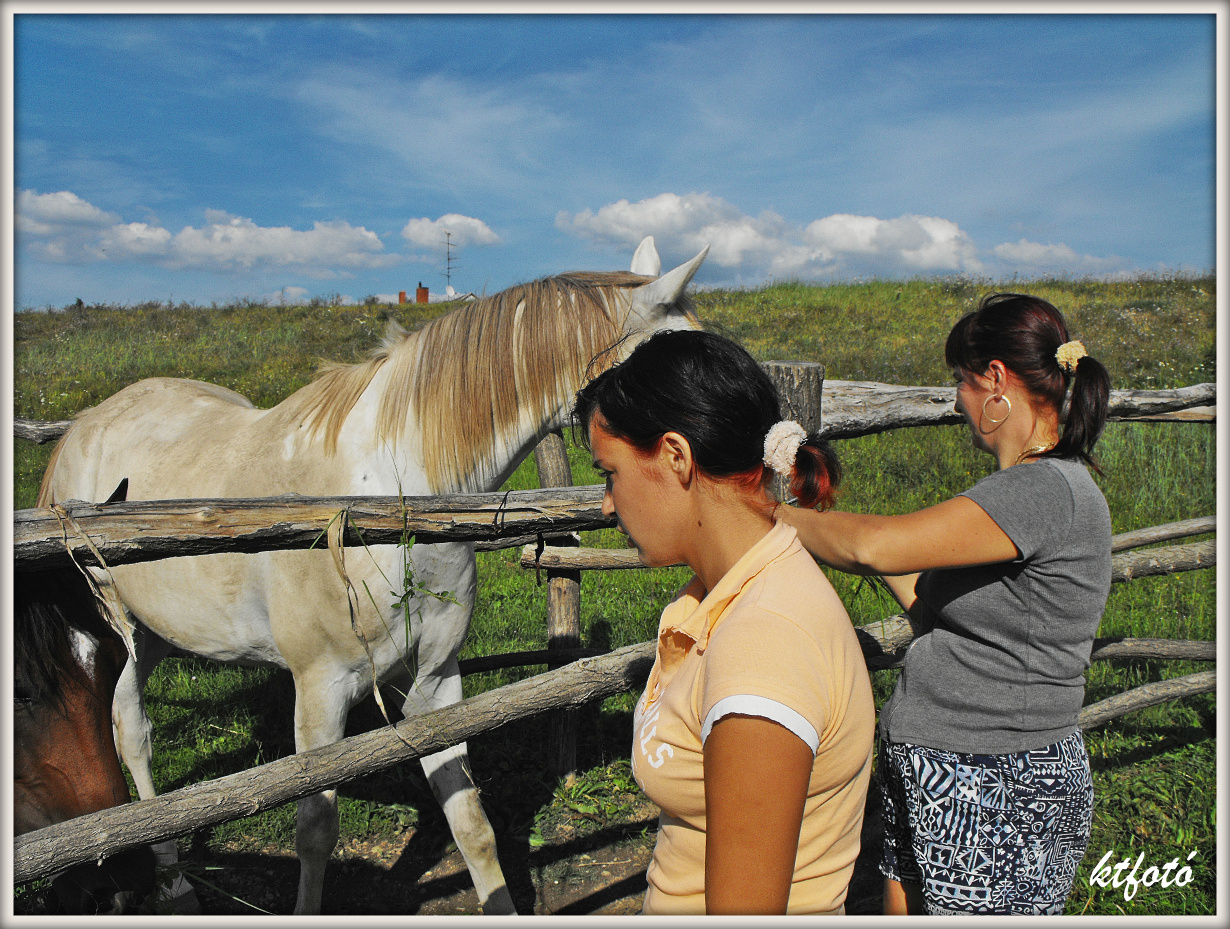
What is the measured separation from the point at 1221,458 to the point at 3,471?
425 centimetres

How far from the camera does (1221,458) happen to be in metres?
3.07

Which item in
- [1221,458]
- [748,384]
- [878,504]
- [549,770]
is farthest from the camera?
[878,504]

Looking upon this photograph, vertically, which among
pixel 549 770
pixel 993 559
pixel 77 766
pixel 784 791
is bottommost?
pixel 549 770

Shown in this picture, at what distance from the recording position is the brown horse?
6.30ft

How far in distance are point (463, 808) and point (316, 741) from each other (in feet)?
2.07

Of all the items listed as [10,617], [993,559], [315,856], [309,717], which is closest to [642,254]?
[993,559]

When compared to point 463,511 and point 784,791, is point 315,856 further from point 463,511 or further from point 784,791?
point 784,791

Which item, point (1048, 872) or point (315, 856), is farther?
point (315, 856)

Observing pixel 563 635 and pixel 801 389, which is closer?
pixel 801 389

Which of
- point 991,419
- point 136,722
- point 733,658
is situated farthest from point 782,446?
point 136,722

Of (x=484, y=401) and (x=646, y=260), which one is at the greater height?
(x=646, y=260)

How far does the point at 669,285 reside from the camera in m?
2.59

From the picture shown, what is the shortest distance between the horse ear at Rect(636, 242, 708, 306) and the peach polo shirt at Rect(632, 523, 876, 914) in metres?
1.54

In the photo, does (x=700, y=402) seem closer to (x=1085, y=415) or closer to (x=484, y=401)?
(x=1085, y=415)
